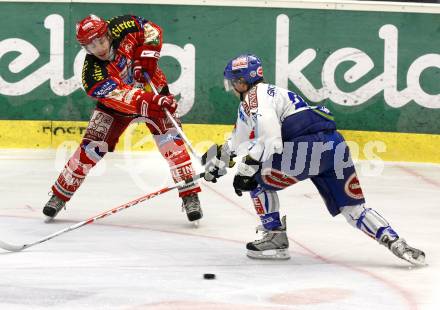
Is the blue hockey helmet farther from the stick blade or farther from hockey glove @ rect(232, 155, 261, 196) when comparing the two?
the stick blade

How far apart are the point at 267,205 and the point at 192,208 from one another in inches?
45.1

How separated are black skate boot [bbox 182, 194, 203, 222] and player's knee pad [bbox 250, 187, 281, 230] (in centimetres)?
100

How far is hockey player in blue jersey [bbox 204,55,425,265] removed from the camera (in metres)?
5.48

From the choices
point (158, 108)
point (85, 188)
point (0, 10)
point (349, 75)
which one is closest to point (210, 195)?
point (85, 188)

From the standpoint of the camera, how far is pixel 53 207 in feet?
22.8

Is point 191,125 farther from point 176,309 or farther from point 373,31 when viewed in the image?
point 176,309

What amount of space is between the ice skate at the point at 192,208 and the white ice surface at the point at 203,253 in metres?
0.07

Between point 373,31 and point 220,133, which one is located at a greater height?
point 373,31

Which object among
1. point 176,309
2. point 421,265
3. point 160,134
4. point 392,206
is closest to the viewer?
point 176,309

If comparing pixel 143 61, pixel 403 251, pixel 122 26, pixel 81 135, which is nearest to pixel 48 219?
pixel 143 61

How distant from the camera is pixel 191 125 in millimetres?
9953

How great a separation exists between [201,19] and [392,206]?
10.1ft

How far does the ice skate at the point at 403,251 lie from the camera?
217 inches

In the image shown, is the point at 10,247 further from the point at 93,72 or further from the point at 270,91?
the point at 270,91
